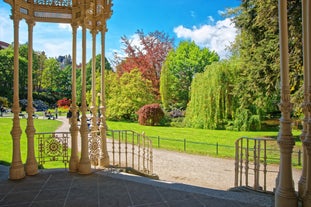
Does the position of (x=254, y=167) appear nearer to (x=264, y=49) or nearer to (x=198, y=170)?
(x=198, y=170)

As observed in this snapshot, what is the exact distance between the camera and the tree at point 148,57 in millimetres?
31359

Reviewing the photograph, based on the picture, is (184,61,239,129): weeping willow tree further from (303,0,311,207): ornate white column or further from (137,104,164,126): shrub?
(303,0,311,207): ornate white column

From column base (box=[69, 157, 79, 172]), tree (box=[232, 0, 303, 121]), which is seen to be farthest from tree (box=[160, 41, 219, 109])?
column base (box=[69, 157, 79, 172])

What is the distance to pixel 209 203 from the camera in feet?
11.9

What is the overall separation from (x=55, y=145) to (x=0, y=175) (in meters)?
1.40

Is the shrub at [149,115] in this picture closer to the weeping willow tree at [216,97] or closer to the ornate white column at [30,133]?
the weeping willow tree at [216,97]

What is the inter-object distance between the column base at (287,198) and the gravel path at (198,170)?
14.2ft

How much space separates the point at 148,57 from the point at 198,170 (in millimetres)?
24503

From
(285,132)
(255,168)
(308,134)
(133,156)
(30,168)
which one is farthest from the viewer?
(133,156)

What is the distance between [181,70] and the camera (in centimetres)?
3073

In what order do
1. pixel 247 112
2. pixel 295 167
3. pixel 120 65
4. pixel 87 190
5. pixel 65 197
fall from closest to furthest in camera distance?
pixel 65 197 → pixel 87 190 → pixel 295 167 → pixel 247 112 → pixel 120 65

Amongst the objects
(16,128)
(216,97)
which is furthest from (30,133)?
(216,97)

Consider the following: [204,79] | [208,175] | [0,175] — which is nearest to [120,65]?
[204,79]

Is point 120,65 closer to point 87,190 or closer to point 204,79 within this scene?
point 204,79
